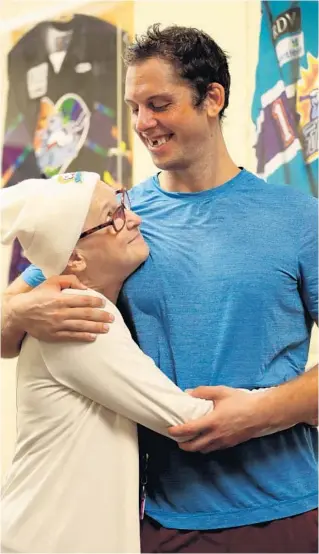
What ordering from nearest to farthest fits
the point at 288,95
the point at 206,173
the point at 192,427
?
the point at 192,427
the point at 206,173
the point at 288,95

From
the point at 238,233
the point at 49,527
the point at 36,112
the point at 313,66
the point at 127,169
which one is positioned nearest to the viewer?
the point at 49,527

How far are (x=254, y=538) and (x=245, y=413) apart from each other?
0.25 m

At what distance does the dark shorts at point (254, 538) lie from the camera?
51.9 inches

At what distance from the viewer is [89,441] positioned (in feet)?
4.26

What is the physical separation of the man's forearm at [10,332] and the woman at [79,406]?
35 mm

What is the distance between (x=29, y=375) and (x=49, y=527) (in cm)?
29

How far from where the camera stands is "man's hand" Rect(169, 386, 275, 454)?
1263mm

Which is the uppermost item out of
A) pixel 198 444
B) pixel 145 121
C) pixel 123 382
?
pixel 145 121

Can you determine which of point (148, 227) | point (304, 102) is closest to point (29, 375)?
point (148, 227)

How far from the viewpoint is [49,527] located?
1290mm

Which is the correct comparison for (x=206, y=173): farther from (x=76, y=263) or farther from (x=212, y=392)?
(x=212, y=392)

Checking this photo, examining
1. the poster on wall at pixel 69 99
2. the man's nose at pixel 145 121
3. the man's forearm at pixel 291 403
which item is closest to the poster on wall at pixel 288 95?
the poster on wall at pixel 69 99

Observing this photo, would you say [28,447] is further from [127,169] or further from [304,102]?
[127,169]

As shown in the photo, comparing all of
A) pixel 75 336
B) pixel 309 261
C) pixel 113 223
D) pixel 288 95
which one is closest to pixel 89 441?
pixel 75 336
